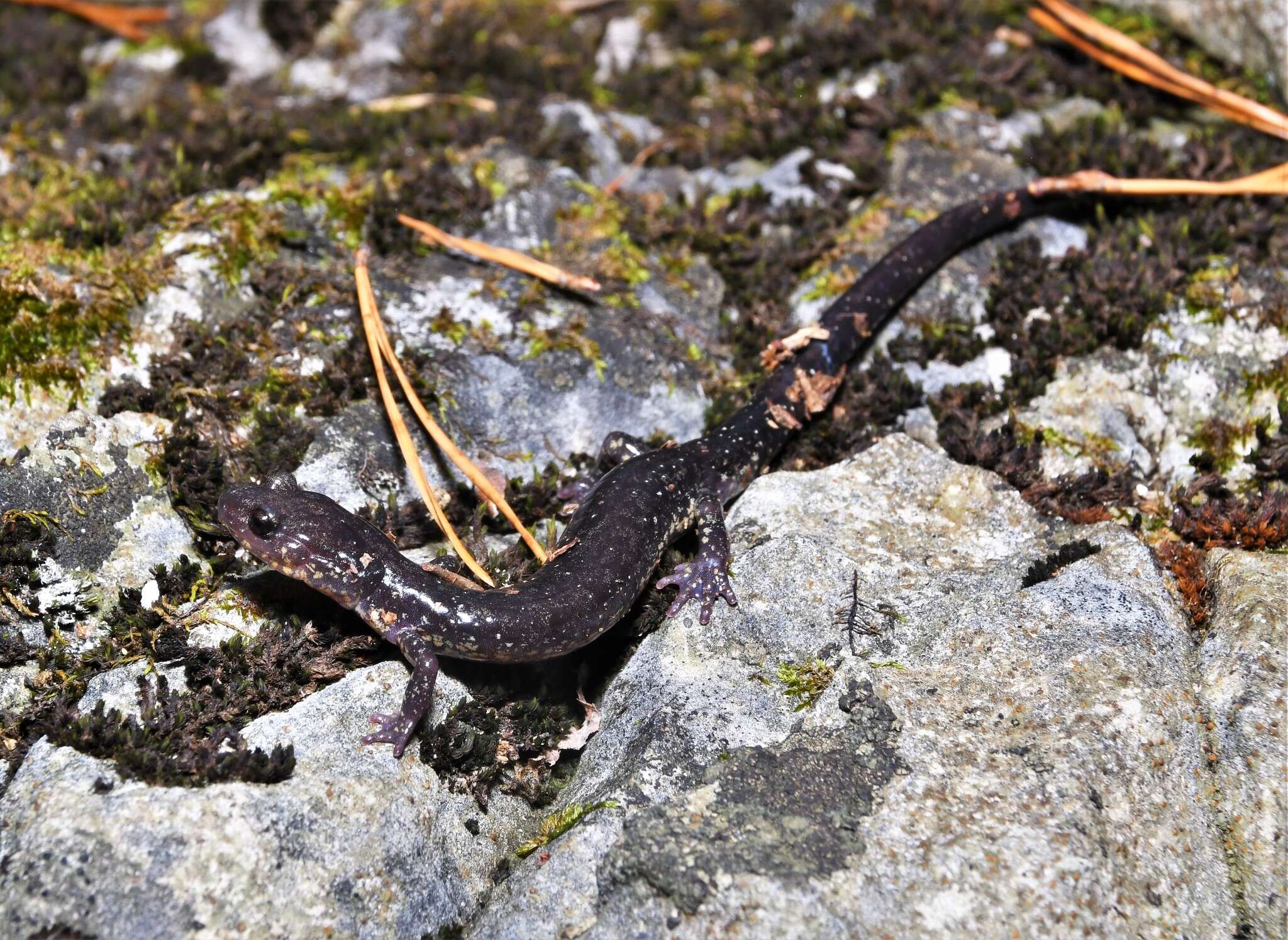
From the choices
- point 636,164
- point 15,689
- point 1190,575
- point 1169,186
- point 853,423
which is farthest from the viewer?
point 636,164

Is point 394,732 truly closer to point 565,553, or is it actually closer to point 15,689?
point 565,553

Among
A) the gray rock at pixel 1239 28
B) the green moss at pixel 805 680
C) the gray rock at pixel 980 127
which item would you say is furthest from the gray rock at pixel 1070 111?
the green moss at pixel 805 680

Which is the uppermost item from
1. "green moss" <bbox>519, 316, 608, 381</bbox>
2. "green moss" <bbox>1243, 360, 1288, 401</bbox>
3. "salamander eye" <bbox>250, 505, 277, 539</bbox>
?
"green moss" <bbox>1243, 360, 1288, 401</bbox>

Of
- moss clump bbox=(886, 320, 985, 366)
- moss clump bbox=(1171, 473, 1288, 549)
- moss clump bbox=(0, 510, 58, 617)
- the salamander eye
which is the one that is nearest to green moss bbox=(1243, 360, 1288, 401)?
moss clump bbox=(1171, 473, 1288, 549)

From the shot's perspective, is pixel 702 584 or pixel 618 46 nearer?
pixel 702 584

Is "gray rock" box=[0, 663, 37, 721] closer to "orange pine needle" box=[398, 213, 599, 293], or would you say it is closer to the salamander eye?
the salamander eye

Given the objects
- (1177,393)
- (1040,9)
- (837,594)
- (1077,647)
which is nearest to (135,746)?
(837,594)

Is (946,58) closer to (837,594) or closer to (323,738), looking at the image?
(837,594)

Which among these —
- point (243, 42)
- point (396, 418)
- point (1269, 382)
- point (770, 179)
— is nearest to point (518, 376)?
point (396, 418)
